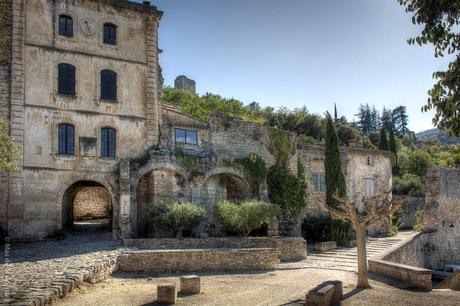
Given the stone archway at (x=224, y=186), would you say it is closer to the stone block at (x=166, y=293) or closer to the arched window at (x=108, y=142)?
the arched window at (x=108, y=142)

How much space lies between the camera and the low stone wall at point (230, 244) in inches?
752

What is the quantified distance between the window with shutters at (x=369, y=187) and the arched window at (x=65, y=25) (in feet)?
72.5

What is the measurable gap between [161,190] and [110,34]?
29.3ft

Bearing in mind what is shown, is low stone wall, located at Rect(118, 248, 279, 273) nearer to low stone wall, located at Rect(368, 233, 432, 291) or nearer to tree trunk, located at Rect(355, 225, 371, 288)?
low stone wall, located at Rect(368, 233, 432, 291)

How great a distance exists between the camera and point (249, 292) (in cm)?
1312

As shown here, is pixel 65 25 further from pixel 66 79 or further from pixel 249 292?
pixel 249 292

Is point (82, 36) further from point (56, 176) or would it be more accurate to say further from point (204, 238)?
point (204, 238)

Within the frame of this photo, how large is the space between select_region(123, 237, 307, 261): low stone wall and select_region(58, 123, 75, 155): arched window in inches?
250

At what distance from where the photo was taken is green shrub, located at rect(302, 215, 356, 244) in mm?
25953

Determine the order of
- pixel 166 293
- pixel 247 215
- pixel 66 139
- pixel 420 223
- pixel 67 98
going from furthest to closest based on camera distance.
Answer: pixel 420 223 → pixel 67 98 → pixel 66 139 → pixel 247 215 → pixel 166 293

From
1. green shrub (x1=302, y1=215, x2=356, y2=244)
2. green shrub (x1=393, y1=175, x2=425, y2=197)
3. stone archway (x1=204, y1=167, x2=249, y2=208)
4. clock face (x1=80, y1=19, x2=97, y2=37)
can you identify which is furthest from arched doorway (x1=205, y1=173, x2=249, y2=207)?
green shrub (x1=393, y1=175, x2=425, y2=197)

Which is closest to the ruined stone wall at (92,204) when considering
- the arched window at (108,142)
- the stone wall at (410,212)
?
the arched window at (108,142)

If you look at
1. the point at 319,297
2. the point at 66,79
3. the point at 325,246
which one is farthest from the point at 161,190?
the point at 319,297

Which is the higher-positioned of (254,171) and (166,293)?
(254,171)
